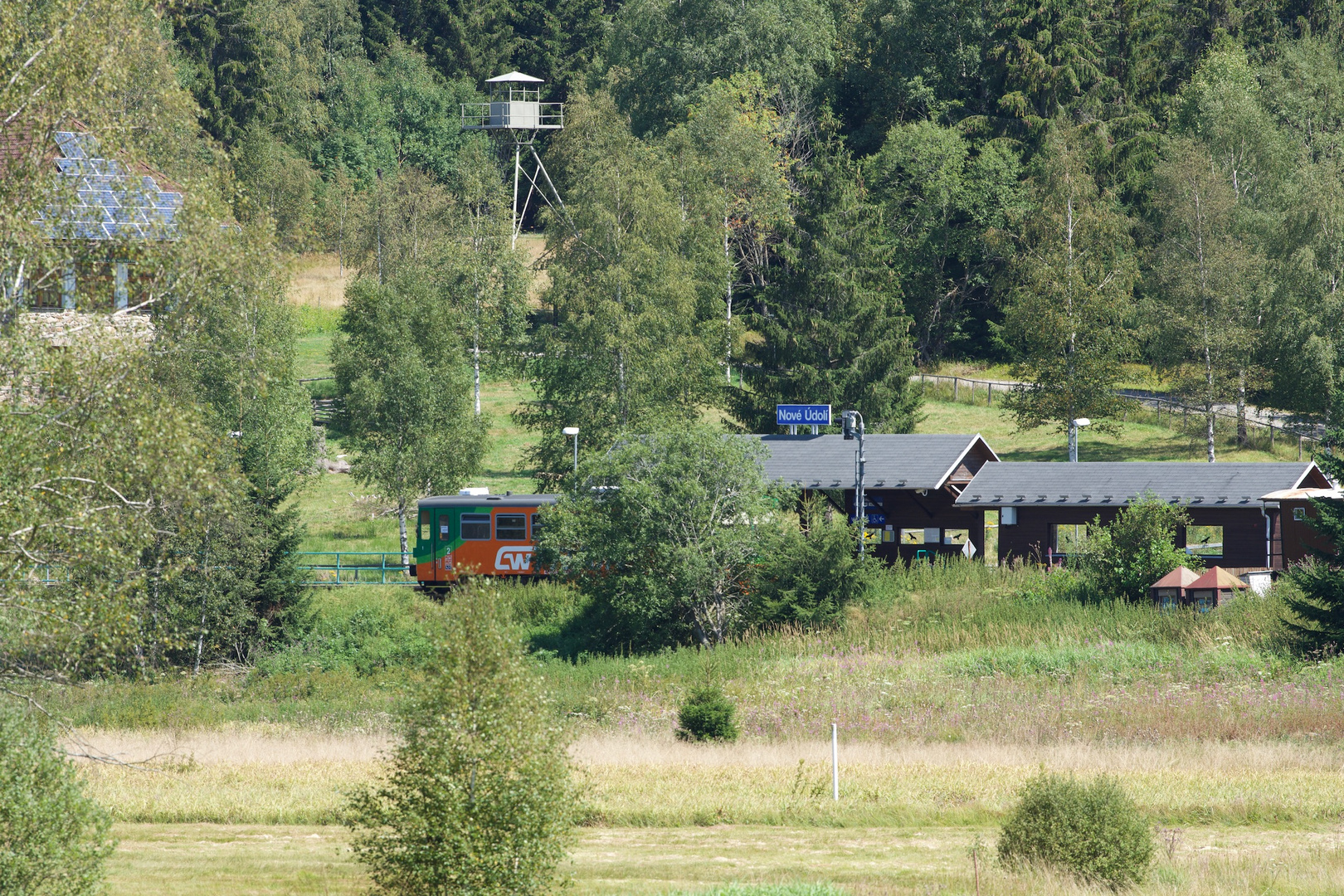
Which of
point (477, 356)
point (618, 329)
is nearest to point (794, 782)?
point (618, 329)

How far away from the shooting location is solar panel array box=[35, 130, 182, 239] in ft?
55.8

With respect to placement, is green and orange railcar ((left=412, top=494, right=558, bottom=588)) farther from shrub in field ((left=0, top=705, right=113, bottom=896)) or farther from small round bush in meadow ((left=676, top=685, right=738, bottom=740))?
shrub in field ((left=0, top=705, right=113, bottom=896))

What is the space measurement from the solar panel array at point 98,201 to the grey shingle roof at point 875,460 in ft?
78.7

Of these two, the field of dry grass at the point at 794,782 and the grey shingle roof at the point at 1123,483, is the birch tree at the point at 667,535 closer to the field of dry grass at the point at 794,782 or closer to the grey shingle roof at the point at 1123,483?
the grey shingle roof at the point at 1123,483

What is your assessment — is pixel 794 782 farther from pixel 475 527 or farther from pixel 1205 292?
pixel 1205 292

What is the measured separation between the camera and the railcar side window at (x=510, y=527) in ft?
133

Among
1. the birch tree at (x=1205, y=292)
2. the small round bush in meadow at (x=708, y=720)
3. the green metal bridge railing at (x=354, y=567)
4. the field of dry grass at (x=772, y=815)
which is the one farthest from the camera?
the birch tree at (x=1205, y=292)

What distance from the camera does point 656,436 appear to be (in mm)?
37188

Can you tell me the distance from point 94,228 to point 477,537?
2378 cm

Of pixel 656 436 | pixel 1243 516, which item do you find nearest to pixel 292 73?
pixel 656 436

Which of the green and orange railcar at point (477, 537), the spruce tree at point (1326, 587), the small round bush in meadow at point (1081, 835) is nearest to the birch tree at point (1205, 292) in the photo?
the spruce tree at point (1326, 587)

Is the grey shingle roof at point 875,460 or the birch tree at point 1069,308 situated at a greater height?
the birch tree at point 1069,308

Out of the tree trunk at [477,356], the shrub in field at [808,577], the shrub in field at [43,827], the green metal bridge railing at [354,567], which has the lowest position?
the green metal bridge railing at [354,567]

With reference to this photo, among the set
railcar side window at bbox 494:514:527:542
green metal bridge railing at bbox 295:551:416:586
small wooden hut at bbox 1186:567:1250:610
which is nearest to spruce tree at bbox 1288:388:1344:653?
small wooden hut at bbox 1186:567:1250:610
